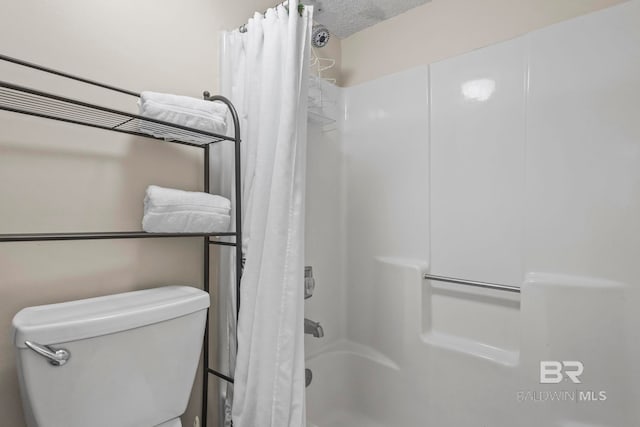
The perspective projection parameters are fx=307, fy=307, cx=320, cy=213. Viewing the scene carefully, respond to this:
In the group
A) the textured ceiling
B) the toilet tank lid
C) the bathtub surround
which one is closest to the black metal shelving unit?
the toilet tank lid

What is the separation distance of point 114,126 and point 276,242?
630mm

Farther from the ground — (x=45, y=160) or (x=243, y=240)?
(x=45, y=160)

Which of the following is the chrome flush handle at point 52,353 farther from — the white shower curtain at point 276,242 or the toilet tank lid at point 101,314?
the white shower curtain at point 276,242

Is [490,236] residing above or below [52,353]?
above

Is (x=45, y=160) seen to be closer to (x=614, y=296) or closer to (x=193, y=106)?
(x=193, y=106)

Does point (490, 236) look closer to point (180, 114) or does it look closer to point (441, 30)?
point (441, 30)

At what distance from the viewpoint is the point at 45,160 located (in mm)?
863

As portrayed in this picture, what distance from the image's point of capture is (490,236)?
1.43 m

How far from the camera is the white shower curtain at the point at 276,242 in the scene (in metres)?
0.96

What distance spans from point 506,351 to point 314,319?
37.0 inches

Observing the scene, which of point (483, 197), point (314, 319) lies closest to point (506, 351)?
point (483, 197)

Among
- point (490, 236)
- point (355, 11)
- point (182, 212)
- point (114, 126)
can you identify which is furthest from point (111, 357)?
point (355, 11)

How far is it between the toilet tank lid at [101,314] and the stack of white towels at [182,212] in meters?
0.21

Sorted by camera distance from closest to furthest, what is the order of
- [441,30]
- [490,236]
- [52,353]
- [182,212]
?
[52,353] → [182,212] → [490,236] → [441,30]
